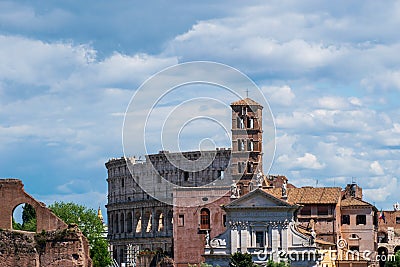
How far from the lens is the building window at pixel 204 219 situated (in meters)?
93.9

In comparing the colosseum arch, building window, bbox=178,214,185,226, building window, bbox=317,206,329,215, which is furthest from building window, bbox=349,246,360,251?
the colosseum arch

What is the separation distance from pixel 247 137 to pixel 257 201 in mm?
13151

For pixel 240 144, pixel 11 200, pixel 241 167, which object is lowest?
pixel 11 200

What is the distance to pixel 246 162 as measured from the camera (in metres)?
95.8

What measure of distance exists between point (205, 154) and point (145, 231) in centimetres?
1237

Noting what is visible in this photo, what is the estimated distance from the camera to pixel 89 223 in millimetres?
103438

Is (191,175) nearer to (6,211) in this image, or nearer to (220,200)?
(220,200)

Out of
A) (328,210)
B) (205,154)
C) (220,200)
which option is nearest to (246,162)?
(220,200)

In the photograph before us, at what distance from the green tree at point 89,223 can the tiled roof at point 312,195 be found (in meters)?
17.7

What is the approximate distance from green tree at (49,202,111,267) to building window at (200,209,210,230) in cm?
1008

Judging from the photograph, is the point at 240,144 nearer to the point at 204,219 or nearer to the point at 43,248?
the point at 204,219

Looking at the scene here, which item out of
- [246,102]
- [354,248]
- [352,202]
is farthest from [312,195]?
[246,102]

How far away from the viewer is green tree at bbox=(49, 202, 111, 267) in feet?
324
